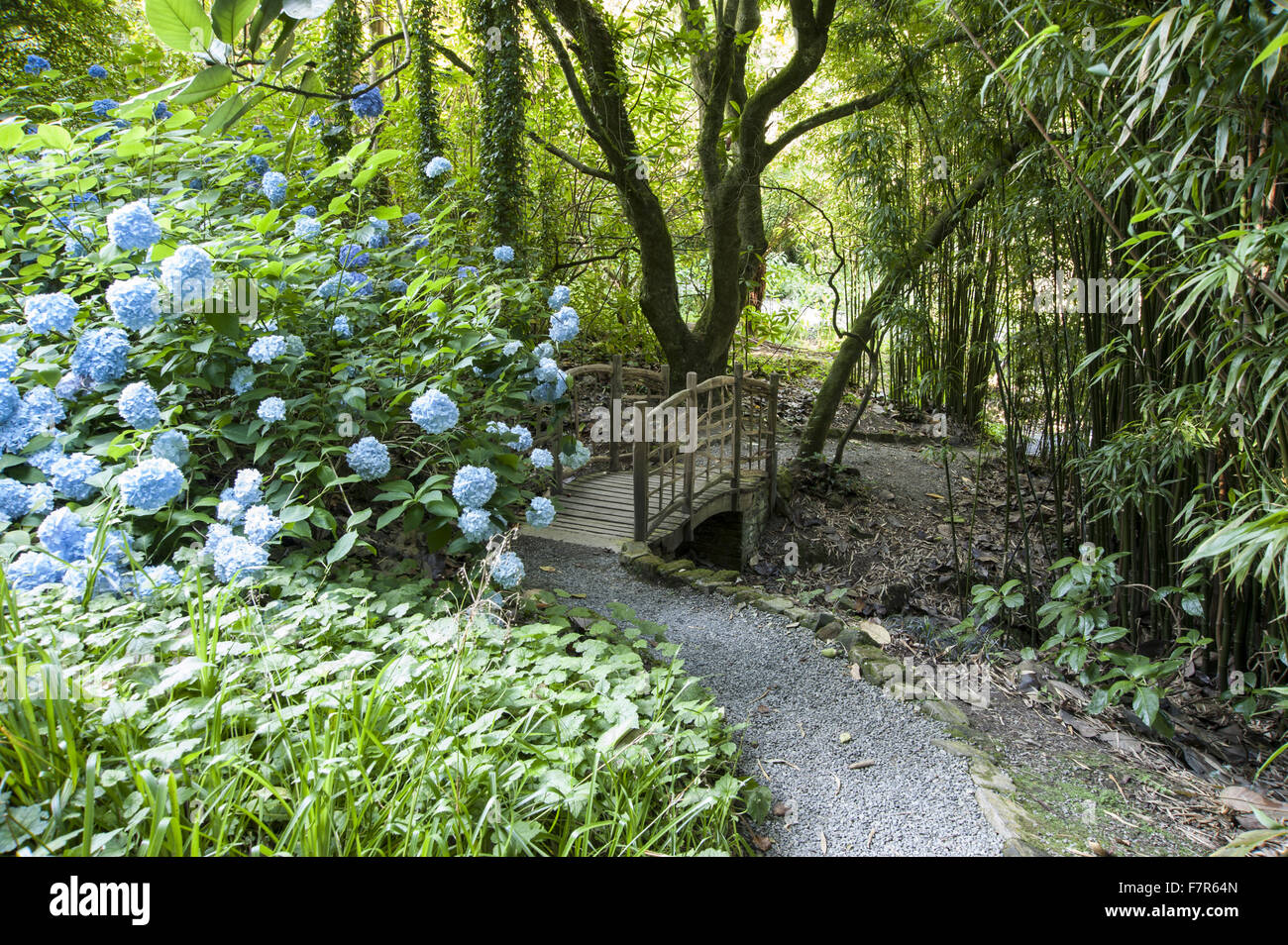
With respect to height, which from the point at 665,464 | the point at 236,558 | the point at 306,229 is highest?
the point at 306,229

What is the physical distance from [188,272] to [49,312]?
34cm

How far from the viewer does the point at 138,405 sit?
1.55 metres

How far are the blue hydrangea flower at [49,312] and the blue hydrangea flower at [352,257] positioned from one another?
23.9 inches

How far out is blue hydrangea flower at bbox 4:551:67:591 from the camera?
1.39 m

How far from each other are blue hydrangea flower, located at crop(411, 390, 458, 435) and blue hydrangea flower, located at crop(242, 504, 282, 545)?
0.39 m

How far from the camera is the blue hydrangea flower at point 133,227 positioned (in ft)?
5.31

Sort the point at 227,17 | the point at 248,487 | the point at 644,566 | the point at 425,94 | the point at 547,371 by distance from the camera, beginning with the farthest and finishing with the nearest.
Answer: the point at 644,566, the point at 425,94, the point at 547,371, the point at 248,487, the point at 227,17

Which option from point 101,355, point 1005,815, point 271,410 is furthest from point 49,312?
point 1005,815

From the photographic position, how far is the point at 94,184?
188cm

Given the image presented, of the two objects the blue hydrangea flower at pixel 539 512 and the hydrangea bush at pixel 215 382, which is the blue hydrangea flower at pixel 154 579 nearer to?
the hydrangea bush at pixel 215 382

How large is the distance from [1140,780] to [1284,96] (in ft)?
5.90

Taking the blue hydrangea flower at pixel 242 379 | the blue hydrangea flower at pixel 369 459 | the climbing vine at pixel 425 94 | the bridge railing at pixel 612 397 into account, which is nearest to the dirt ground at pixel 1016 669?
the bridge railing at pixel 612 397

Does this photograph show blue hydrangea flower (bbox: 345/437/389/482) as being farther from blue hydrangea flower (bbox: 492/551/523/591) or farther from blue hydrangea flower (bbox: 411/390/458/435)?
blue hydrangea flower (bbox: 492/551/523/591)

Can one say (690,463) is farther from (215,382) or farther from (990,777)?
(215,382)
